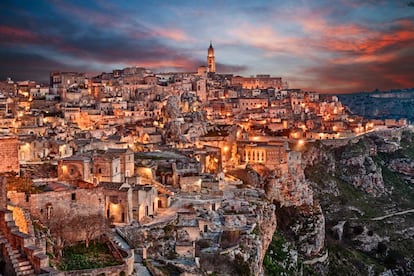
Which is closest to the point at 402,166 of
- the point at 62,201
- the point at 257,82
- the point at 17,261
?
the point at 257,82

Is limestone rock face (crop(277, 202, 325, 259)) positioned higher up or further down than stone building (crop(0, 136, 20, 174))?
further down

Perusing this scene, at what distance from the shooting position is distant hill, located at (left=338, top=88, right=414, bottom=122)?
551 ft

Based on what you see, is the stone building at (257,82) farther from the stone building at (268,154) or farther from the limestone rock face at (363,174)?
the stone building at (268,154)

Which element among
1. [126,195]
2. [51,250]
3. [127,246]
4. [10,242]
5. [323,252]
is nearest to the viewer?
[10,242]

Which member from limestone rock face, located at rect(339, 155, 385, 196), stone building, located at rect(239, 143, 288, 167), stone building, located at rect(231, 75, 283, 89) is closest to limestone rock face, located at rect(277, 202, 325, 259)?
stone building, located at rect(239, 143, 288, 167)

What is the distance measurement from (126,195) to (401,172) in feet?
192

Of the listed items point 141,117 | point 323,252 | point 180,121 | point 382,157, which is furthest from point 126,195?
point 382,157

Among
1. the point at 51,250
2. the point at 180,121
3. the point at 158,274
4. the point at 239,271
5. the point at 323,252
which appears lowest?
the point at 323,252

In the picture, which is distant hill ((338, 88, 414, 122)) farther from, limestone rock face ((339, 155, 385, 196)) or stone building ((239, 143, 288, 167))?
stone building ((239, 143, 288, 167))

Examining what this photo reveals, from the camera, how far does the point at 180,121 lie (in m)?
53.0

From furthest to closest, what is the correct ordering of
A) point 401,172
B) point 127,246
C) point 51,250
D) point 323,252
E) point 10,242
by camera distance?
point 401,172, point 323,252, point 127,246, point 51,250, point 10,242

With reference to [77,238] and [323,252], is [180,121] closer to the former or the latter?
[323,252]

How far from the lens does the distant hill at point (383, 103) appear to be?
6609 inches

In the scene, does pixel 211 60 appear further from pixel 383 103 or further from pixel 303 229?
pixel 383 103
